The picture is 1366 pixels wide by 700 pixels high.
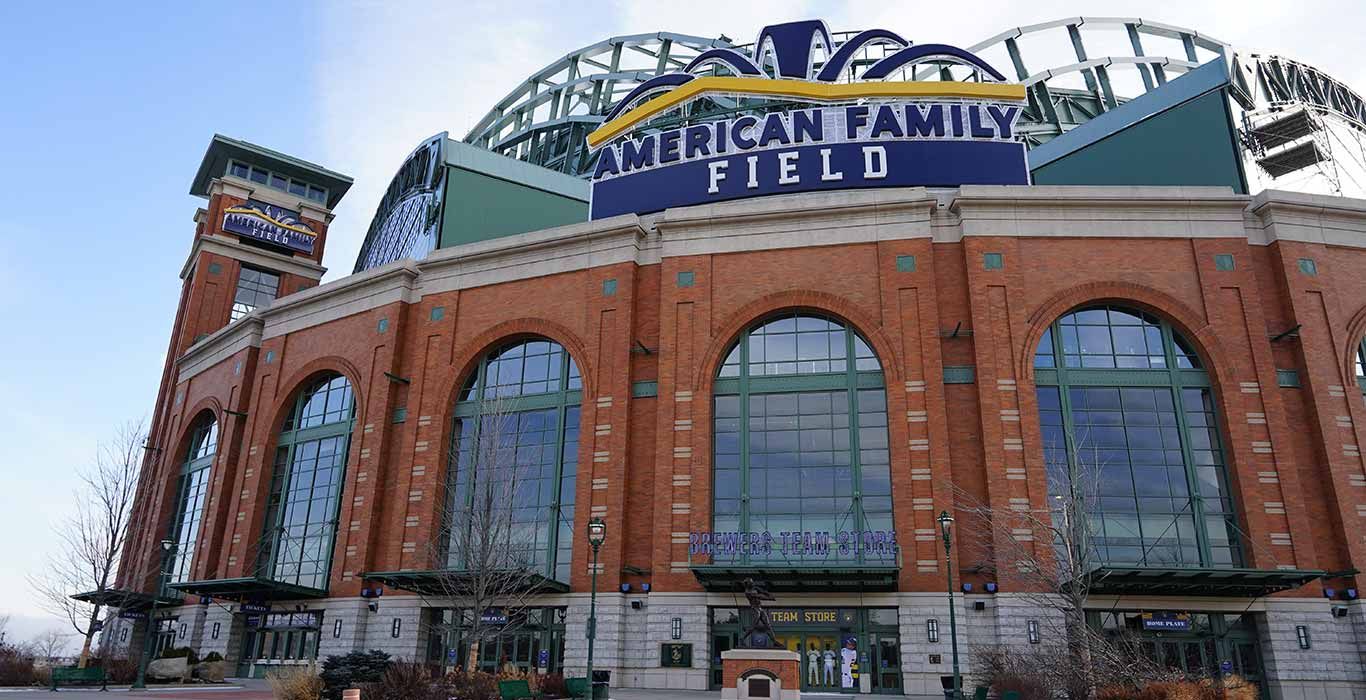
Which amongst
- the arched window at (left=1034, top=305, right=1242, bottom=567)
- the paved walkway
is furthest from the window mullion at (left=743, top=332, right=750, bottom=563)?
the arched window at (left=1034, top=305, right=1242, bottom=567)

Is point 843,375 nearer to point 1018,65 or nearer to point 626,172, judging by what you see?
point 626,172

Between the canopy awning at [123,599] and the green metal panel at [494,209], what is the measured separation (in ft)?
71.2

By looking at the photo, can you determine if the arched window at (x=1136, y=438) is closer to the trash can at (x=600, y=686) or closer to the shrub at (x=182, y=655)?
the trash can at (x=600, y=686)

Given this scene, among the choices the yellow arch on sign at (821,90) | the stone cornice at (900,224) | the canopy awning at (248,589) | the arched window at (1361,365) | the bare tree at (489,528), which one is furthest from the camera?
the yellow arch on sign at (821,90)

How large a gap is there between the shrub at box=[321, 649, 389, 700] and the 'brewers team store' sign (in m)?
24.1

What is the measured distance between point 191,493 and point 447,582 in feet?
87.8

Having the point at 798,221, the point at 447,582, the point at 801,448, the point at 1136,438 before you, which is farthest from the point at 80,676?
the point at 1136,438

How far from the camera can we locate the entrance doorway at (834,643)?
99.3 ft

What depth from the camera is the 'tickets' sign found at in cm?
6184

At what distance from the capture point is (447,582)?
31.8 meters

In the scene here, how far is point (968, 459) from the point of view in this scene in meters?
31.8

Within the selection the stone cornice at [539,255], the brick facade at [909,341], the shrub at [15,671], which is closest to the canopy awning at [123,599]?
the shrub at [15,671]

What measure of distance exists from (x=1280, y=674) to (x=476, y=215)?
3819 centimetres

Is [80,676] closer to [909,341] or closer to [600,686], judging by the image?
[600,686]
